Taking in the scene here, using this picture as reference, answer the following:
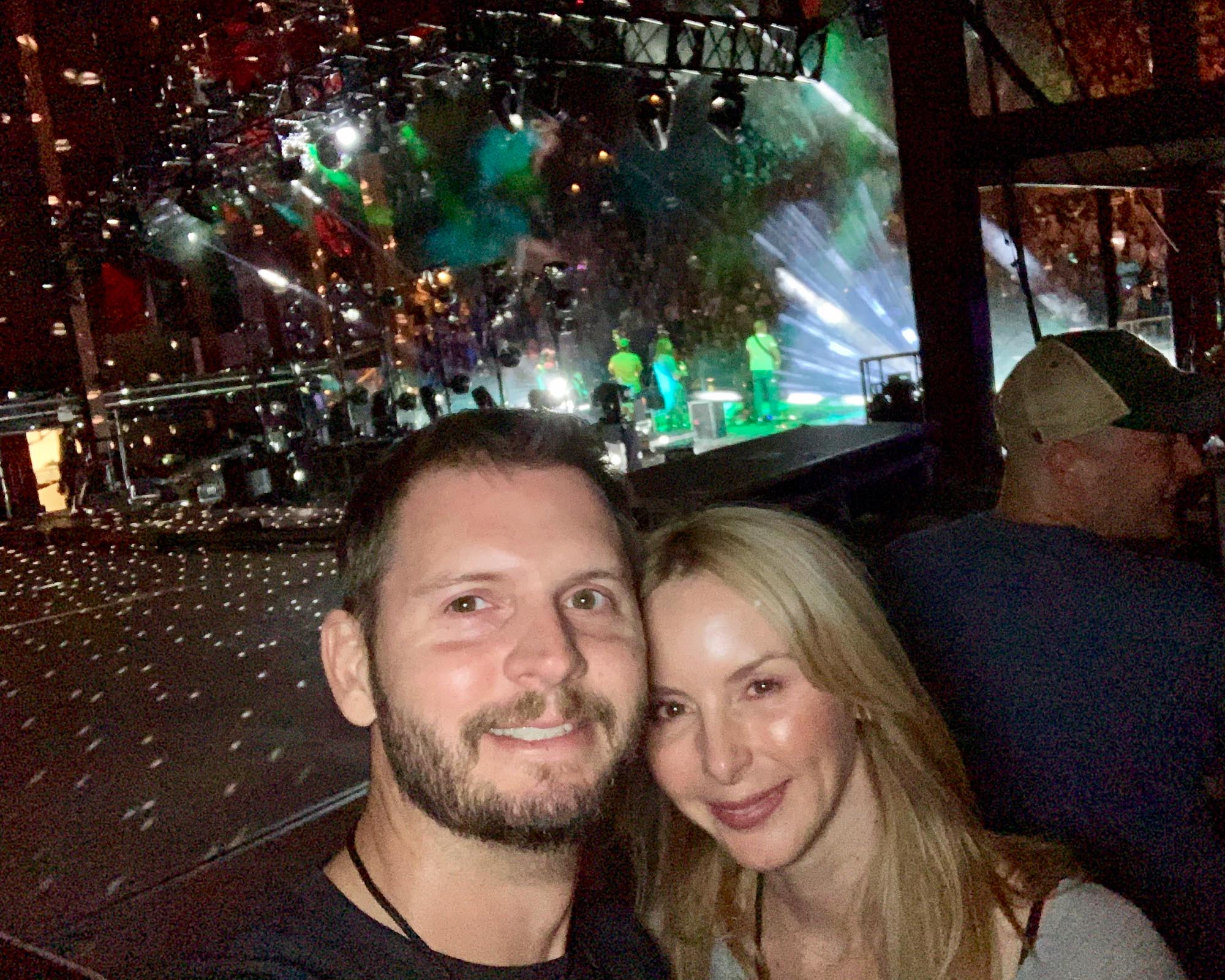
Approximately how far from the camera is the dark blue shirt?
5.40 feet

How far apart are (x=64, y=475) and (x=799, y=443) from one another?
11461mm

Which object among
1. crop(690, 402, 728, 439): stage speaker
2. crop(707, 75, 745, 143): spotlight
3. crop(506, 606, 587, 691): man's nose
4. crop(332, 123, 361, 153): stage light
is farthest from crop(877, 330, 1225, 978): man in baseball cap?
crop(332, 123, 361, 153): stage light

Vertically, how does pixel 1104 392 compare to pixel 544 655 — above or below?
above

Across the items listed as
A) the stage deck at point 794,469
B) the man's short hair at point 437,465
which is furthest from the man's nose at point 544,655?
the stage deck at point 794,469

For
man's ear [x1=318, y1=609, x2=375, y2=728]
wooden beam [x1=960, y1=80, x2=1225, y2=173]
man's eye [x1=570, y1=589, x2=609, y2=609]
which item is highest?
wooden beam [x1=960, y1=80, x2=1225, y2=173]

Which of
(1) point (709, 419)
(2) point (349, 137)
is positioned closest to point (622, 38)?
(2) point (349, 137)

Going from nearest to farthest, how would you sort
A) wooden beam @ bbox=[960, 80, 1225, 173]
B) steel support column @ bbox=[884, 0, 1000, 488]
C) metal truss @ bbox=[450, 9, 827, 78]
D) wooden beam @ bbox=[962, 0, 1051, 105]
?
wooden beam @ bbox=[960, 80, 1225, 173], wooden beam @ bbox=[962, 0, 1051, 105], steel support column @ bbox=[884, 0, 1000, 488], metal truss @ bbox=[450, 9, 827, 78]

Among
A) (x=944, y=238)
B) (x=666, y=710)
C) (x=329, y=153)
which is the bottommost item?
(x=666, y=710)

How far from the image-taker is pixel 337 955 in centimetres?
109

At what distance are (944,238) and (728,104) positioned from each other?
11.3 ft

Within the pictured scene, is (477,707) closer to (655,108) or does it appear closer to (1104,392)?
(1104,392)

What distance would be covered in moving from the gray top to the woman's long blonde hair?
0.04 meters

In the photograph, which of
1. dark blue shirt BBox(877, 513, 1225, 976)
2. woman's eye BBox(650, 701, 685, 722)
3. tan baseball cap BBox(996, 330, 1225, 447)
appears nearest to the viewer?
woman's eye BBox(650, 701, 685, 722)

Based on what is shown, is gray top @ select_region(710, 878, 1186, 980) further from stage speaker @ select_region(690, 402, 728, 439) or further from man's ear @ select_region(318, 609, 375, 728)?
stage speaker @ select_region(690, 402, 728, 439)
